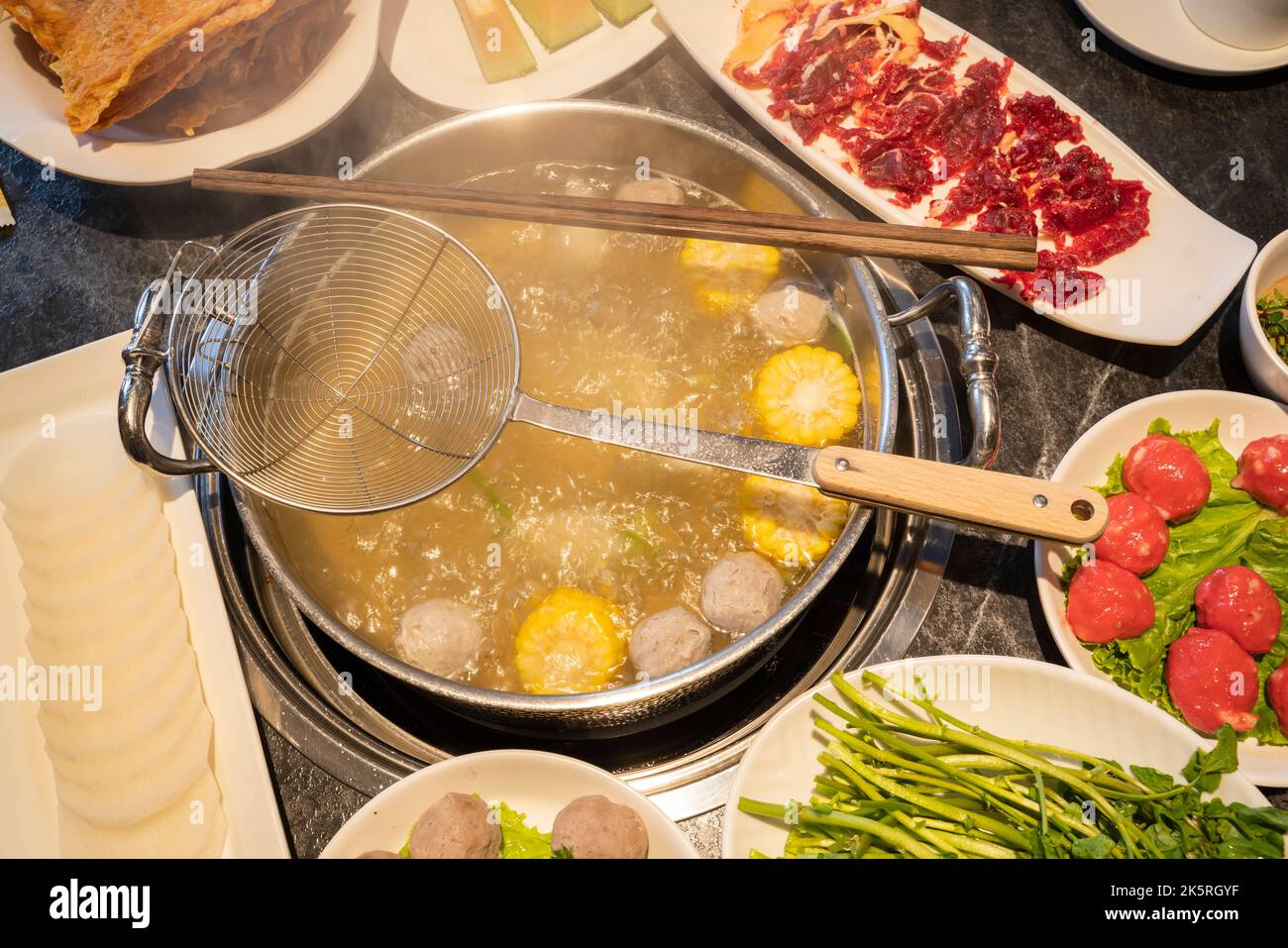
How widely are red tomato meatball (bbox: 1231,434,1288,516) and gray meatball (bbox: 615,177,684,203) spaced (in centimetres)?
174

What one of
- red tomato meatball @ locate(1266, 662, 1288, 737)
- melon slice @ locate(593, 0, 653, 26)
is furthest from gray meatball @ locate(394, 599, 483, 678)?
melon slice @ locate(593, 0, 653, 26)

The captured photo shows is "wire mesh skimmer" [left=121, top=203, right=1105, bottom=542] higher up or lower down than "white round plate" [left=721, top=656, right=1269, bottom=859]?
higher up

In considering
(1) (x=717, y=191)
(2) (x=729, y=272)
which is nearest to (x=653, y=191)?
(1) (x=717, y=191)

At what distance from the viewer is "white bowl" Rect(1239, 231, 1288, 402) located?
2.34m

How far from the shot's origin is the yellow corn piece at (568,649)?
2.11 m

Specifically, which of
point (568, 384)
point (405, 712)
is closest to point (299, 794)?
point (405, 712)

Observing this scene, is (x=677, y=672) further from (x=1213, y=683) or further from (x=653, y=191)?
(x=653, y=191)

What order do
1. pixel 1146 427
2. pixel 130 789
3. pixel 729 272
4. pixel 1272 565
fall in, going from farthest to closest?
pixel 729 272, pixel 1146 427, pixel 1272 565, pixel 130 789

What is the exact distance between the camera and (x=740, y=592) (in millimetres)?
2107

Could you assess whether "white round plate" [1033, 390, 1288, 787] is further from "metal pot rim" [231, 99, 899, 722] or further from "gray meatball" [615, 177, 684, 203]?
"gray meatball" [615, 177, 684, 203]

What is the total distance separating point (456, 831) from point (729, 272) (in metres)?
1.67

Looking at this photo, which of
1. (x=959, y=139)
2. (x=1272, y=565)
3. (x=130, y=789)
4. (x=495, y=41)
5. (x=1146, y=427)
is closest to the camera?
(x=130, y=789)

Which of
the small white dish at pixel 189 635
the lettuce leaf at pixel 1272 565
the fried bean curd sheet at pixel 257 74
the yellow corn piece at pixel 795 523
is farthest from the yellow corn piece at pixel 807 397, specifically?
the fried bean curd sheet at pixel 257 74

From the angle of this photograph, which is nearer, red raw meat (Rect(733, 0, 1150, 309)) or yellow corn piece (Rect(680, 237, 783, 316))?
yellow corn piece (Rect(680, 237, 783, 316))
